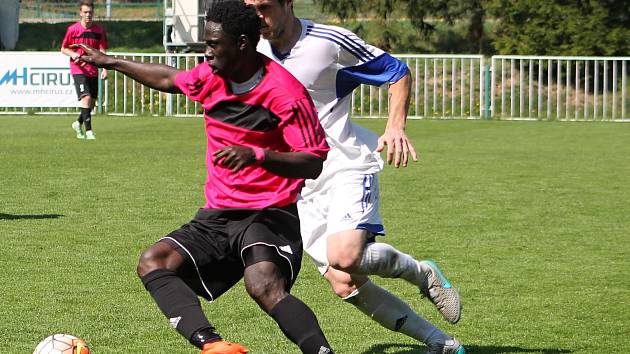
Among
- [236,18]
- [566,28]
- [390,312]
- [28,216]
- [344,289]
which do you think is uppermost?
→ [236,18]

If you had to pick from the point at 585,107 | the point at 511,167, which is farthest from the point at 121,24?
the point at 511,167

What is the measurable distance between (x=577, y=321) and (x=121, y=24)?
42.9 meters

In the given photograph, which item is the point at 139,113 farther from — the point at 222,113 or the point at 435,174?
the point at 222,113

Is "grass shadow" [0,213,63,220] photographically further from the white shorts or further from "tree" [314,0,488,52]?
"tree" [314,0,488,52]

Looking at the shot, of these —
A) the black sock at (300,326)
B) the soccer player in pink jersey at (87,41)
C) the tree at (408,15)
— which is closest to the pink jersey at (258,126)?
the black sock at (300,326)

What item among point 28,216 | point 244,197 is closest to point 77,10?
point 28,216

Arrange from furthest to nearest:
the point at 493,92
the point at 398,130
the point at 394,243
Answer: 1. the point at 493,92
2. the point at 394,243
3. the point at 398,130

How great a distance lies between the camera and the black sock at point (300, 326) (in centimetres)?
483

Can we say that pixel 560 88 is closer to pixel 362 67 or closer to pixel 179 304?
pixel 362 67

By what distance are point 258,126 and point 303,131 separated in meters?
0.24

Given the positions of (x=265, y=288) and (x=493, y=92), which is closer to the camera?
(x=265, y=288)

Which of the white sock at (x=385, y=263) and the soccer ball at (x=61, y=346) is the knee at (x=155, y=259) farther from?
the white sock at (x=385, y=263)

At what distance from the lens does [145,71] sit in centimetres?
550

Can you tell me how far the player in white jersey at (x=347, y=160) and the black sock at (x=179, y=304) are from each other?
42.2 inches
